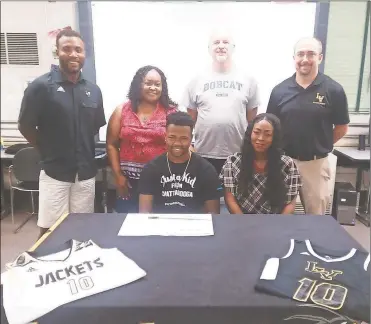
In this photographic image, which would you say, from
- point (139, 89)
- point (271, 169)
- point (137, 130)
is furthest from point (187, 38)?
point (271, 169)

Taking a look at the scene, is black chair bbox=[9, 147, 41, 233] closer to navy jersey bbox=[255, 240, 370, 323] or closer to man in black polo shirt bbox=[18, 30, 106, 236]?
man in black polo shirt bbox=[18, 30, 106, 236]

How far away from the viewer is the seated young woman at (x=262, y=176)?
161 centimetres

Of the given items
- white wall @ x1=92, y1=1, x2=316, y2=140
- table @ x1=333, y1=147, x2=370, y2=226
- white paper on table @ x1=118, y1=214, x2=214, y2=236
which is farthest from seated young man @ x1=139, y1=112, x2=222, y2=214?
table @ x1=333, y1=147, x2=370, y2=226

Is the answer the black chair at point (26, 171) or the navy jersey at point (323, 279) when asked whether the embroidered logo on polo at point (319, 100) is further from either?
the black chair at point (26, 171)

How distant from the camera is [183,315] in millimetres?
777

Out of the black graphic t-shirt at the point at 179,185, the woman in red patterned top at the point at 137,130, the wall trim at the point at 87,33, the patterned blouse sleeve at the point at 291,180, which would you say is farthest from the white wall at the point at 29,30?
the patterned blouse sleeve at the point at 291,180

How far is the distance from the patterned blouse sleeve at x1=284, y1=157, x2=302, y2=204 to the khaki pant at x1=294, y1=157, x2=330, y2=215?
11.3 inches

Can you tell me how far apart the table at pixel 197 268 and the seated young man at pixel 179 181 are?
0.30 meters

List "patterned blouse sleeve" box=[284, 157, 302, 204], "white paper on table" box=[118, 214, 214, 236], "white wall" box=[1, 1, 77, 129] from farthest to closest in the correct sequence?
"patterned blouse sleeve" box=[284, 157, 302, 204] → "white paper on table" box=[118, 214, 214, 236] → "white wall" box=[1, 1, 77, 129]

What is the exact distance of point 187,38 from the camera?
251 centimetres

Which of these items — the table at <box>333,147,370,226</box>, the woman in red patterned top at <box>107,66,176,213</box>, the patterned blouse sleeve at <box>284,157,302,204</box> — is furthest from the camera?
the table at <box>333,147,370,226</box>

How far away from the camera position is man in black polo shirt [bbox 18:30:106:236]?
1.58 meters

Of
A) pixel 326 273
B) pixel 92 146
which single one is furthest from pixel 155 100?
pixel 326 273

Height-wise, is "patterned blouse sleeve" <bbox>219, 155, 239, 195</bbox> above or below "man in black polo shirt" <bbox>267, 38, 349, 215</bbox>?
below
